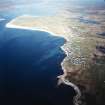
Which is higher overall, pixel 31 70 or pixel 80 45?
pixel 31 70

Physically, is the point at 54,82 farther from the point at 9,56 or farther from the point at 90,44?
the point at 90,44

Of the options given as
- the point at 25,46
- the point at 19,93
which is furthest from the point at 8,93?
the point at 25,46

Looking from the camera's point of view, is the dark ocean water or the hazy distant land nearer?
the dark ocean water

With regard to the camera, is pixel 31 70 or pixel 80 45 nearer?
pixel 31 70

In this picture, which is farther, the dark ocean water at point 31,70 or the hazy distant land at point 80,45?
the hazy distant land at point 80,45

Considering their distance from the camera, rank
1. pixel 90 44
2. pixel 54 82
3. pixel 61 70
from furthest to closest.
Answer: pixel 90 44, pixel 61 70, pixel 54 82
